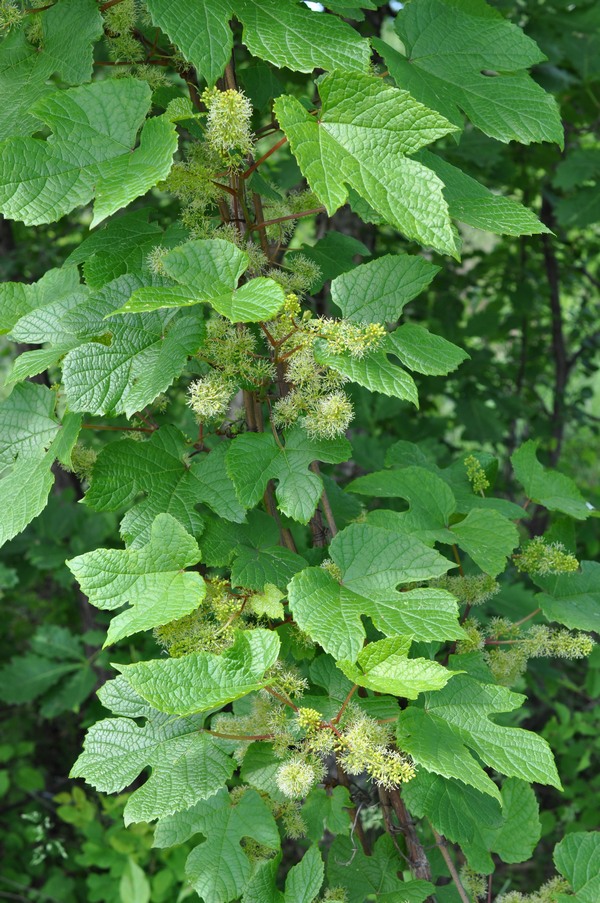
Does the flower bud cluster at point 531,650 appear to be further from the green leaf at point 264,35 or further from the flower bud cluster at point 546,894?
the green leaf at point 264,35

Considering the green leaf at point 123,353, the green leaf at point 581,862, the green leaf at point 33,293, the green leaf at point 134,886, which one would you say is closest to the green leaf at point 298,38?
the green leaf at point 123,353

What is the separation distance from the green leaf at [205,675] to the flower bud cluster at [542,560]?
542 millimetres

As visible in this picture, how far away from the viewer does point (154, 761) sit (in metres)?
1.12

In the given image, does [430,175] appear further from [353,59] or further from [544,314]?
[544,314]

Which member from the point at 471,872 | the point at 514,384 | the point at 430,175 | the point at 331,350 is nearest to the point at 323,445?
the point at 331,350

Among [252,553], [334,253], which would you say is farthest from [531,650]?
[334,253]

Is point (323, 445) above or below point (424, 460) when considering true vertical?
above

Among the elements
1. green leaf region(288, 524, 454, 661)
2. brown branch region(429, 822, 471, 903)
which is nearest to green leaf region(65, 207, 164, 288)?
green leaf region(288, 524, 454, 661)

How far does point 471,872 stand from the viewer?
1422mm

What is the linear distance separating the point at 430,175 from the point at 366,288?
23cm

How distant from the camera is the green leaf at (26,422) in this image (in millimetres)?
1240

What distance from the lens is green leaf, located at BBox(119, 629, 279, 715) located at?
965 mm

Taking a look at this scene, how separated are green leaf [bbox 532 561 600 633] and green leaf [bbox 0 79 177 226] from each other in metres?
0.87

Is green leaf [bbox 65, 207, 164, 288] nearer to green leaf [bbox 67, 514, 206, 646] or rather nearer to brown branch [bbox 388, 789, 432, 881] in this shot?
green leaf [bbox 67, 514, 206, 646]
